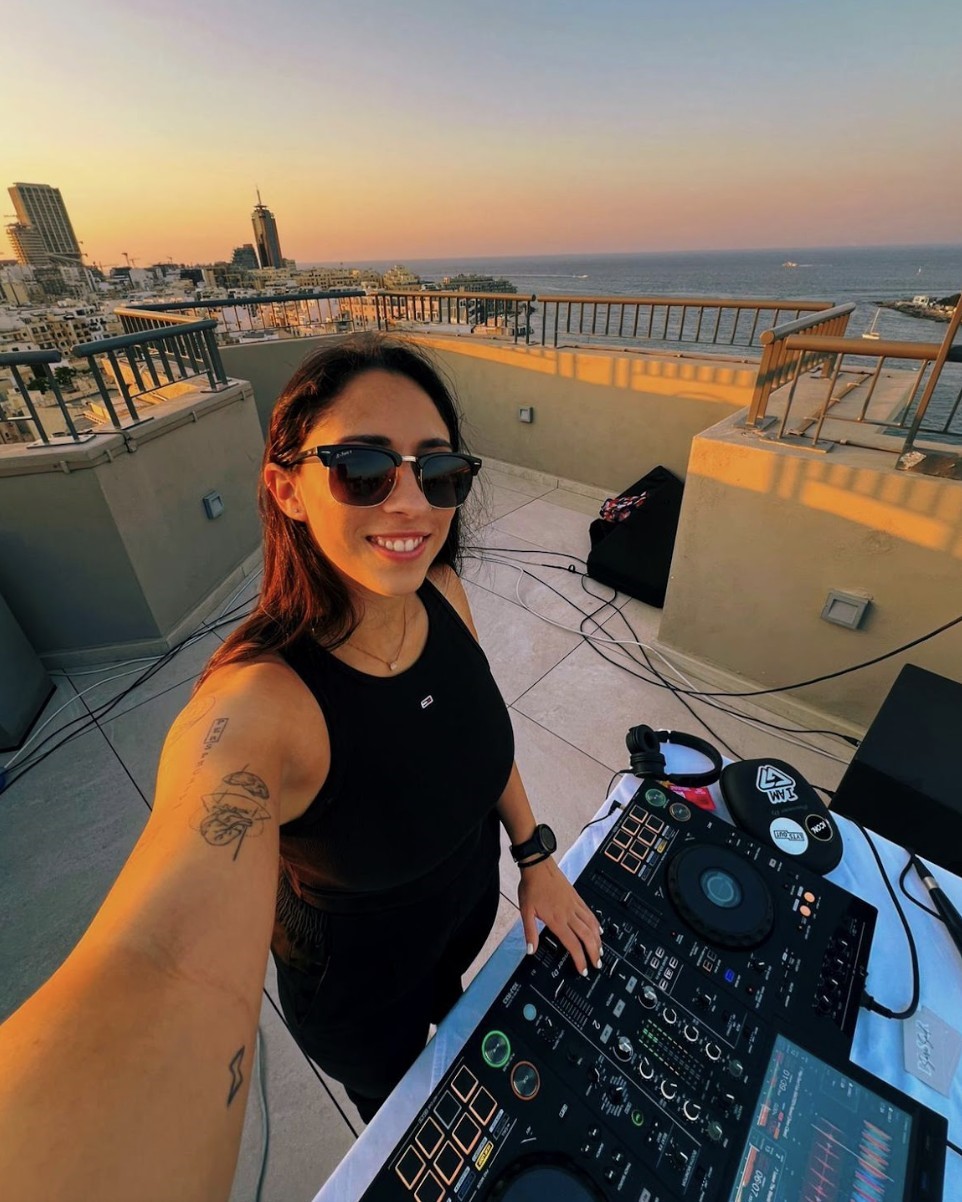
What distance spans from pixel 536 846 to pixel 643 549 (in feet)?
9.11

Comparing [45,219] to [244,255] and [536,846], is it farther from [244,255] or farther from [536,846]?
[536,846]

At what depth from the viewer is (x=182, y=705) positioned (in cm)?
276

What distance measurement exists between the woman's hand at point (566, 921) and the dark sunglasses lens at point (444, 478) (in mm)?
720

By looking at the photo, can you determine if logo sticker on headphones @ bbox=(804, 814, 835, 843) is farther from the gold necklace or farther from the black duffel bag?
the black duffel bag

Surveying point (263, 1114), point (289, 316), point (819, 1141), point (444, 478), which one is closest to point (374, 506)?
point (444, 478)

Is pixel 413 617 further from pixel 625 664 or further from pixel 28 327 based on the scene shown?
pixel 28 327

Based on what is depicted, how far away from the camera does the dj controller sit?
541mm

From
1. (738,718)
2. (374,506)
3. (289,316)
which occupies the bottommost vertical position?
(738,718)

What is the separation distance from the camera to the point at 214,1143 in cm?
43

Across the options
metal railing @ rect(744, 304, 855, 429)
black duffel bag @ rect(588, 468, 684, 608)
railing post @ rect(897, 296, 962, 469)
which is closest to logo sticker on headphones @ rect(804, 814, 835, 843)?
railing post @ rect(897, 296, 962, 469)

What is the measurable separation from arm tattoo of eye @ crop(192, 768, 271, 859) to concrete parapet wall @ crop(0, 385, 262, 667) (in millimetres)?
2728

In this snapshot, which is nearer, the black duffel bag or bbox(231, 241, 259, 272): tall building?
the black duffel bag

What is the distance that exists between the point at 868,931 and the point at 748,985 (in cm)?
26

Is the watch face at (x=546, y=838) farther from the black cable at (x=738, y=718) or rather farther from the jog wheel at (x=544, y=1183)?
the black cable at (x=738, y=718)
